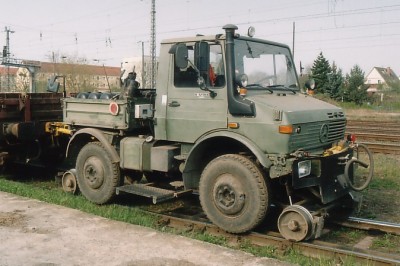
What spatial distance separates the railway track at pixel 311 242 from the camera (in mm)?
5277

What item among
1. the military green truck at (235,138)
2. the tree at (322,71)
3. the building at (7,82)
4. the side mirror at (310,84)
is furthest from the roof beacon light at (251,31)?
the tree at (322,71)

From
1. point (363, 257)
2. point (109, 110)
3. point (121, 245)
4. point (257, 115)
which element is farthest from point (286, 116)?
point (109, 110)

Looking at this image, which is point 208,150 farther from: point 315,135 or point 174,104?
point 315,135

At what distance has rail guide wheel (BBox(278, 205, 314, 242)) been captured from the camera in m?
5.72

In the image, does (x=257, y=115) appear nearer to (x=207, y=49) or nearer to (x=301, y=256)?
(x=207, y=49)

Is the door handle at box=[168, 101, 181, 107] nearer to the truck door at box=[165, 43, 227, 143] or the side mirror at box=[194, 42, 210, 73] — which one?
the truck door at box=[165, 43, 227, 143]

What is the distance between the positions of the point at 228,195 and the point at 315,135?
56.2 inches

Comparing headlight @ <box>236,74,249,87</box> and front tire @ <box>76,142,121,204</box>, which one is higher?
headlight @ <box>236,74,249,87</box>

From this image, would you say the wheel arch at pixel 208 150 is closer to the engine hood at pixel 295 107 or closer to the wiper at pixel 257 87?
Answer: the engine hood at pixel 295 107

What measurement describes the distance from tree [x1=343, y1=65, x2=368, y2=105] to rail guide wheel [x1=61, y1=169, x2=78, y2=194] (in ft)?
132

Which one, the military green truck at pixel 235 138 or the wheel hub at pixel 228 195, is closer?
the military green truck at pixel 235 138

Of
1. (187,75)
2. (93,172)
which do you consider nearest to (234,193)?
(187,75)

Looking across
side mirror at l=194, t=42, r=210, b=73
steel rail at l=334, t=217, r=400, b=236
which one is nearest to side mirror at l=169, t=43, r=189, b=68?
side mirror at l=194, t=42, r=210, b=73

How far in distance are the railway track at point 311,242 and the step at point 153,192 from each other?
39 centimetres
